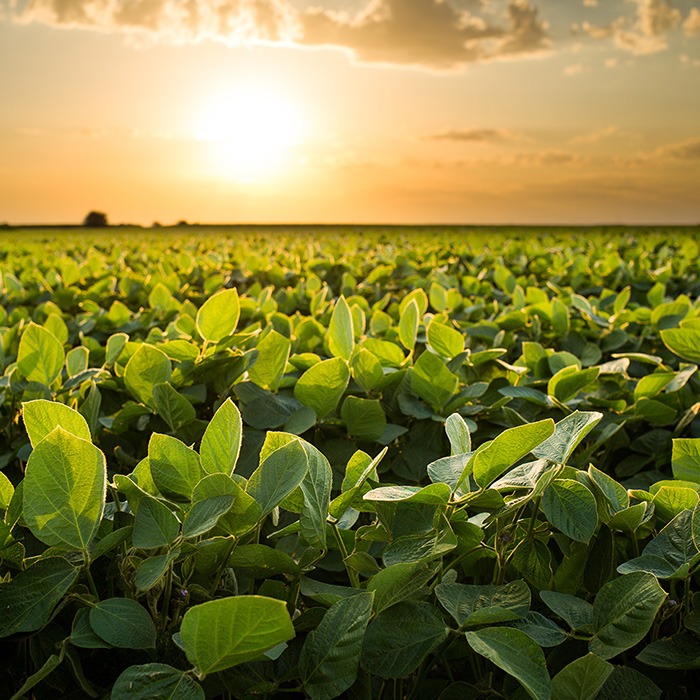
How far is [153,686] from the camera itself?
29.5 inches

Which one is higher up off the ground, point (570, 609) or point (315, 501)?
point (315, 501)

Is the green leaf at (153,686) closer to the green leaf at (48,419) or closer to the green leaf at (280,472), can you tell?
the green leaf at (280,472)

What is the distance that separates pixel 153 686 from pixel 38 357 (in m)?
1.25

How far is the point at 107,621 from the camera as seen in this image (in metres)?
0.84

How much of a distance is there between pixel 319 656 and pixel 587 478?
1.83 ft

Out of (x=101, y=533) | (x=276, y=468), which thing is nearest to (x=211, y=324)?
(x=101, y=533)

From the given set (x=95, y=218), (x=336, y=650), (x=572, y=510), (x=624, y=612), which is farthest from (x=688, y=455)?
(x=95, y=218)

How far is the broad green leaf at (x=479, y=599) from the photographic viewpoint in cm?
89

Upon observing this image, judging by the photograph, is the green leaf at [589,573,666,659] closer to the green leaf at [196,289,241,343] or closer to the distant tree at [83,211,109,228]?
the green leaf at [196,289,241,343]

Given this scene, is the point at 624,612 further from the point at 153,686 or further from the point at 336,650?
the point at 153,686

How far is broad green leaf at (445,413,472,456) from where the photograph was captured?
105 centimetres

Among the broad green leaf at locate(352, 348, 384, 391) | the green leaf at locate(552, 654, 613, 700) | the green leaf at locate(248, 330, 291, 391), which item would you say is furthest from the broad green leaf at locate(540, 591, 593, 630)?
the green leaf at locate(248, 330, 291, 391)

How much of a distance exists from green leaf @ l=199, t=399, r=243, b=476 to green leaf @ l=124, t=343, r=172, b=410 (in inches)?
24.7

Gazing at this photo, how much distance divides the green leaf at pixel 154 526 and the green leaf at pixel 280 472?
12cm
